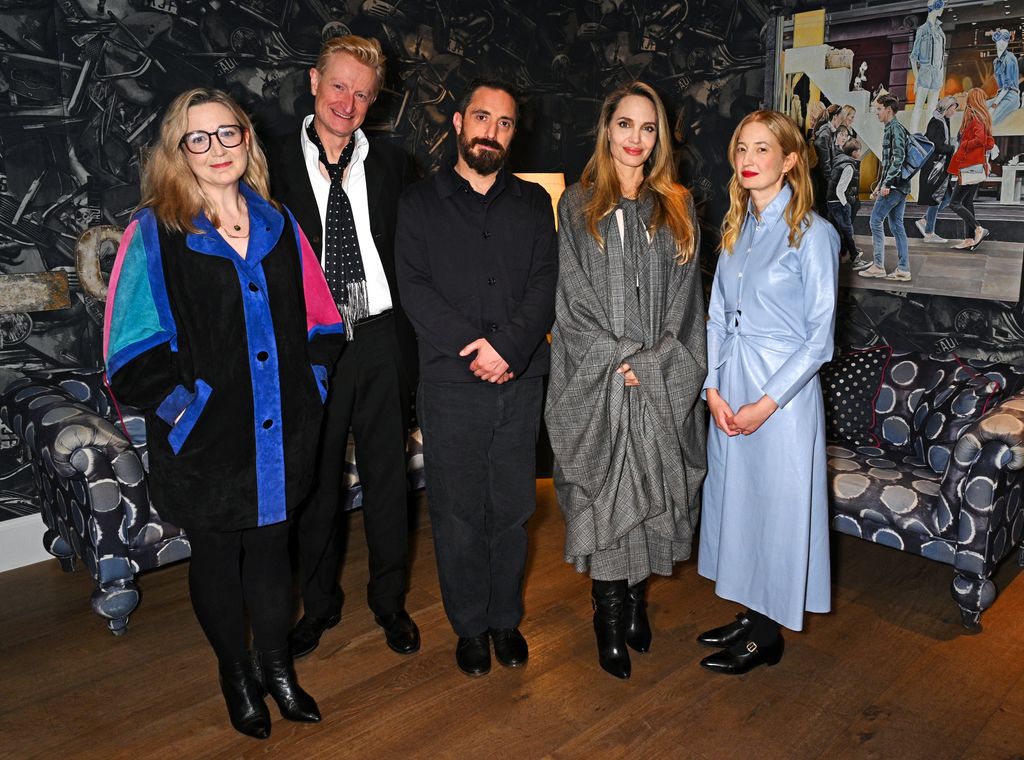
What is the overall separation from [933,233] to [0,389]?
151 inches

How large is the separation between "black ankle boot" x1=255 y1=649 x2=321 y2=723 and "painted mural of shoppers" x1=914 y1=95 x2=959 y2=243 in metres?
3.04

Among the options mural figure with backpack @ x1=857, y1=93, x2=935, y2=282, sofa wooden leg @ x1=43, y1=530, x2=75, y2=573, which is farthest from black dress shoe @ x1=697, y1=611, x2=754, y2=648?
sofa wooden leg @ x1=43, y1=530, x2=75, y2=573

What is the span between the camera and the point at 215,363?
1847 millimetres

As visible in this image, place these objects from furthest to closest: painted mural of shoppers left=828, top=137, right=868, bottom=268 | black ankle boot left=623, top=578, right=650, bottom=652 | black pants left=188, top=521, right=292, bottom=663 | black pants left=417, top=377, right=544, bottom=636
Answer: painted mural of shoppers left=828, top=137, right=868, bottom=268, black ankle boot left=623, top=578, right=650, bottom=652, black pants left=417, top=377, right=544, bottom=636, black pants left=188, top=521, right=292, bottom=663

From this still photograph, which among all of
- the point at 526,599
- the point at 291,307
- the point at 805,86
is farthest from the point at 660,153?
the point at 805,86

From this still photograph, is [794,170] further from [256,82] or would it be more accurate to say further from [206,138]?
[256,82]

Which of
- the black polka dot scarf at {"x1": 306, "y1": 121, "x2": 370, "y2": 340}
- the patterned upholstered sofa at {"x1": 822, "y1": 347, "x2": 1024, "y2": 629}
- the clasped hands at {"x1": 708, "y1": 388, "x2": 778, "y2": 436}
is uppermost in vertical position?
the black polka dot scarf at {"x1": 306, "y1": 121, "x2": 370, "y2": 340}

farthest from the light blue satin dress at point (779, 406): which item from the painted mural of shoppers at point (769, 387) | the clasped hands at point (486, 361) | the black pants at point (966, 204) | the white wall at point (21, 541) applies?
the white wall at point (21, 541)

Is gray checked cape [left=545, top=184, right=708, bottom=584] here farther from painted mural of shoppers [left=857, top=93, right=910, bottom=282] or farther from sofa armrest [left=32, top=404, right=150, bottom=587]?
painted mural of shoppers [left=857, top=93, right=910, bottom=282]

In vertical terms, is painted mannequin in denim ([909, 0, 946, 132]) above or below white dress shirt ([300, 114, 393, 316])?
above

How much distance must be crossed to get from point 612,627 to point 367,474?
86 cm

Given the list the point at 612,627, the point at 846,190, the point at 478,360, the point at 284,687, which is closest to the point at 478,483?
the point at 478,360

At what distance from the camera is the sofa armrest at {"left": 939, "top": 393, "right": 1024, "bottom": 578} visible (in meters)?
2.57

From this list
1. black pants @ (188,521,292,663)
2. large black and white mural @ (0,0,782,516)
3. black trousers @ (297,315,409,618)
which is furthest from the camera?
large black and white mural @ (0,0,782,516)
